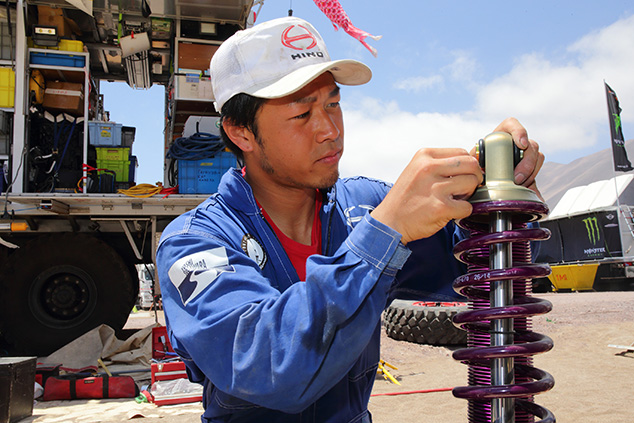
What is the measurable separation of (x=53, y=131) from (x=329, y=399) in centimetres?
673

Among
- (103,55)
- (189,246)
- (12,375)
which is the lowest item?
(12,375)

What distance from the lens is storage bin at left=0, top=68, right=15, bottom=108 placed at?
631 cm

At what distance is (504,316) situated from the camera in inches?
33.8

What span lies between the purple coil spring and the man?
0.11 metres

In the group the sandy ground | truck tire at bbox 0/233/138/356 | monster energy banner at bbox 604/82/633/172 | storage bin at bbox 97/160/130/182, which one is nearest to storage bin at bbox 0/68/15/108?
storage bin at bbox 97/160/130/182

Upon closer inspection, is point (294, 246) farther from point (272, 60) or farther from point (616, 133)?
point (616, 133)

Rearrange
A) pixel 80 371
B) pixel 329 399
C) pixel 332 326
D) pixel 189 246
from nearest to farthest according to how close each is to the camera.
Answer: pixel 332 326 < pixel 189 246 < pixel 329 399 < pixel 80 371

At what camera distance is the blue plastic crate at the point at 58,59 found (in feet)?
21.2

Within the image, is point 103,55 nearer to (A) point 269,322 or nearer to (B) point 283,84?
(B) point 283,84

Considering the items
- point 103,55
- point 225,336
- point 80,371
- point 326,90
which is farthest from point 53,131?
point 225,336

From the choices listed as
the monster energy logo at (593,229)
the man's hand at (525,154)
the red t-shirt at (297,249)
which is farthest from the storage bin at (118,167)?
the monster energy logo at (593,229)

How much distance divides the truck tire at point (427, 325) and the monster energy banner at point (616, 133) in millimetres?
10409

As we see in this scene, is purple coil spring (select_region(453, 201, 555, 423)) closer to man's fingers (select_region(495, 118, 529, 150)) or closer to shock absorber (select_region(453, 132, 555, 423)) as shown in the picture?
shock absorber (select_region(453, 132, 555, 423))

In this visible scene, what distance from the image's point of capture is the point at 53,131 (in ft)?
22.2
